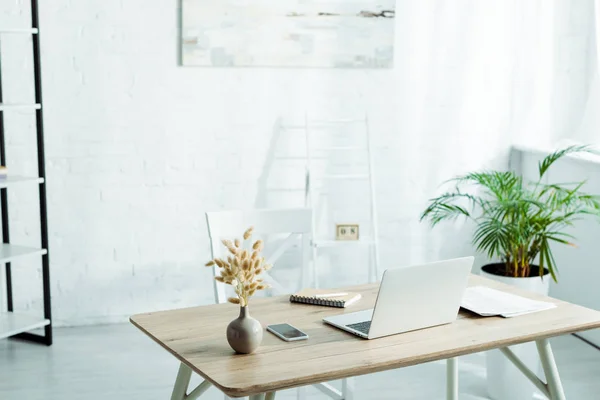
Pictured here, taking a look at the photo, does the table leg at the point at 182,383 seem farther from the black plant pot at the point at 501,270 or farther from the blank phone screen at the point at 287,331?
the black plant pot at the point at 501,270

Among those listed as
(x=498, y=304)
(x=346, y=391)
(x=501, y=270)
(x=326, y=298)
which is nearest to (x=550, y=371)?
(x=498, y=304)

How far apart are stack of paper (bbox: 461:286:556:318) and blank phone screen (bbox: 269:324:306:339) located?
21.4 inches

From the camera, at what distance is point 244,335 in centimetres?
210

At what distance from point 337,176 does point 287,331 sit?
2.54 meters

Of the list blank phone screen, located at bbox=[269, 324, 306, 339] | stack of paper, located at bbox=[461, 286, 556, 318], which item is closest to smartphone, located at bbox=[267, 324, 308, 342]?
blank phone screen, located at bbox=[269, 324, 306, 339]

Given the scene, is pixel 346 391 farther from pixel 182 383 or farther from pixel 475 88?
pixel 475 88

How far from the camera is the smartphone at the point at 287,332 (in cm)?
224

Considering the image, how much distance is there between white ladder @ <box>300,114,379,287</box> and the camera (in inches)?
187

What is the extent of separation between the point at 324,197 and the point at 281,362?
290 centimetres

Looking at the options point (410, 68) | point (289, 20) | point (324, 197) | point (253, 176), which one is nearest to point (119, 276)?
point (253, 176)

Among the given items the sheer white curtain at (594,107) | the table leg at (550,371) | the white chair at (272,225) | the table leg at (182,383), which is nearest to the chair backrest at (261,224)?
the white chair at (272,225)

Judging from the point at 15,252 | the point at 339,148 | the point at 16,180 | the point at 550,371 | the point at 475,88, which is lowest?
the point at 550,371

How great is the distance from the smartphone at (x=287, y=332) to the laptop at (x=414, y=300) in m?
0.12

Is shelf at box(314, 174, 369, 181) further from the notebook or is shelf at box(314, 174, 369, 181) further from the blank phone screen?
the blank phone screen
